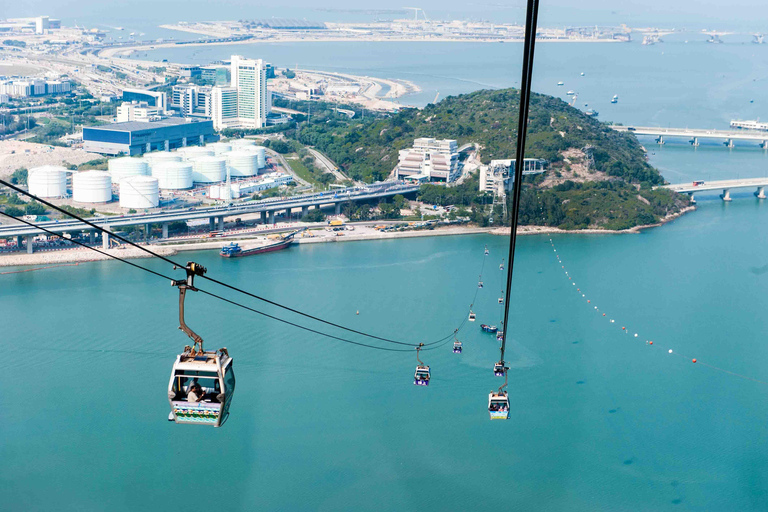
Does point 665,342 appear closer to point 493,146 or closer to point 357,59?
point 493,146

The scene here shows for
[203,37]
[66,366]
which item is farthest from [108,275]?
[203,37]

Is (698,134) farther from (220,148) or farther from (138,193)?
(138,193)

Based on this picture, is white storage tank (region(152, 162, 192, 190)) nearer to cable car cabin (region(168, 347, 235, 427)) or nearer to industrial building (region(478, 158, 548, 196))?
industrial building (region(478, 158, 548, 196))

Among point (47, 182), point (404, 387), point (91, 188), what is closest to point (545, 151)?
point (91, 188)

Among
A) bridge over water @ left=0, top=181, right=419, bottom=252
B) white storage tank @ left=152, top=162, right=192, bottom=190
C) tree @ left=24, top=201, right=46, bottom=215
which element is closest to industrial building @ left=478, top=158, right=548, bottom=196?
bridge over water @ left=0, top=181, right=419, bottom=252

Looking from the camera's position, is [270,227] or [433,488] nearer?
[433,488]

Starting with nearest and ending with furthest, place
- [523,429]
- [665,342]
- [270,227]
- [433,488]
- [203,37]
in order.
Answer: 1. [433,488]
2. [523,429]
3. [665,342]
4. [270,227]
5. [203,37]

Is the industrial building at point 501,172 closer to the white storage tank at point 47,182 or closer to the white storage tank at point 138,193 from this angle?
the white storage tank at point 138,193
